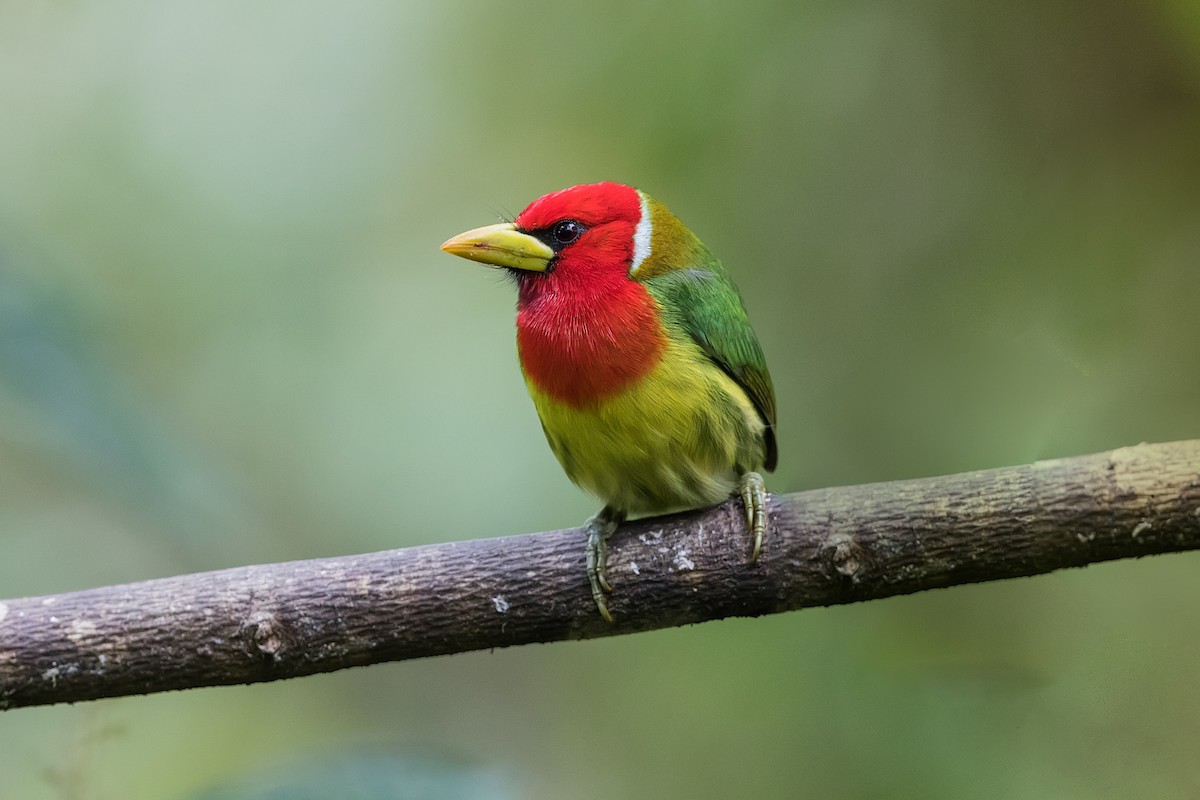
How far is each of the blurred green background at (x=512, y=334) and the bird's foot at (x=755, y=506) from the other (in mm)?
536

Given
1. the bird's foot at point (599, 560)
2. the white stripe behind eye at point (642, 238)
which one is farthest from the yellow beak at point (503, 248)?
the bird's foot at point (599, 560)

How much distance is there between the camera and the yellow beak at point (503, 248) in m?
2.37

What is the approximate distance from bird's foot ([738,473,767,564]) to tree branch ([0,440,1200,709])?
0.02 meters

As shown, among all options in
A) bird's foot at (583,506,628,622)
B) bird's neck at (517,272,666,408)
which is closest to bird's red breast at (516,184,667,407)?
bird's neck at (517,272,666,408)

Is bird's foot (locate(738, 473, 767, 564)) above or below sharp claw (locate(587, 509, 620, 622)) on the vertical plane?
above

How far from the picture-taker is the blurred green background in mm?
2129

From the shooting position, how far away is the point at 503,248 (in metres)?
2.38

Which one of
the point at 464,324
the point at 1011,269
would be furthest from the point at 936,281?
the point at 464,324

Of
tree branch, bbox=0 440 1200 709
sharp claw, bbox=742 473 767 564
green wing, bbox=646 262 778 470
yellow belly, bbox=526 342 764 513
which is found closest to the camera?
tree branch, bbox=0 440 1200 709

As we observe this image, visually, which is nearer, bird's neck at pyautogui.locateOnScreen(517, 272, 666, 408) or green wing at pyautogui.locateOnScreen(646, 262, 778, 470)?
bird's neck at pyautogui.locateOnScreen(517, 272, 666, 408)

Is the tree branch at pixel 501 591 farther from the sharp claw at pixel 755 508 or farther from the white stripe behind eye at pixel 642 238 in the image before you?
the white stripe behind eye at pixel 642 238

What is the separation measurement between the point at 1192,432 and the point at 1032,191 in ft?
2.99

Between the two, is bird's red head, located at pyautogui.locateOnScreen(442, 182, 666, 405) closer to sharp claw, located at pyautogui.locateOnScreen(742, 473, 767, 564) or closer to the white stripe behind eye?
the white stripe behind eye

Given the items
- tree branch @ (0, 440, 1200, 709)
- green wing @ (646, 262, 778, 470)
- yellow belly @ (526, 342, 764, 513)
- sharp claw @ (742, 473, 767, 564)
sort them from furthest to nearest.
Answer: green wing @ (646, 262, 778, 470)
yellow belly @ (526, 342, 764, 513)
sharp claw @ (742, 473, 767, 564)
tree branch @ (0, 440, 1200, 709)
